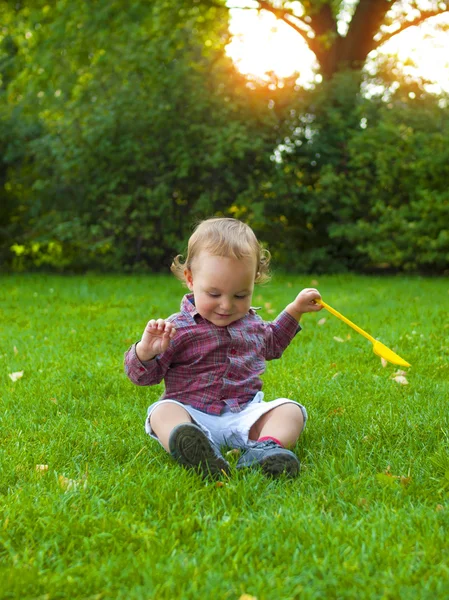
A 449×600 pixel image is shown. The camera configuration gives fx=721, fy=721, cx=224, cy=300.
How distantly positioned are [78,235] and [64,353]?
21.6 feet

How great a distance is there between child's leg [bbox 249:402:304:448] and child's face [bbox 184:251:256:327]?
380mm

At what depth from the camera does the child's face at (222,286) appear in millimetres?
2566

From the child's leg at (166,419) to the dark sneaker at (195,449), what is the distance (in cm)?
11

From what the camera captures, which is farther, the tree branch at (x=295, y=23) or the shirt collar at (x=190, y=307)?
the tree branch at (x=295, y=23)

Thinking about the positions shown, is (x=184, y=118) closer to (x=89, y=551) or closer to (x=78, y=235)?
(x=78, y=235)

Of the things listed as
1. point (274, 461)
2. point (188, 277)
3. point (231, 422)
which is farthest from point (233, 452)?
point (188, 277)

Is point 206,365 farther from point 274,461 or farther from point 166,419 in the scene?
point 274,461

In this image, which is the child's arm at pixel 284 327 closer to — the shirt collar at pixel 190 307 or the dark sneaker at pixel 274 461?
the shirt collar at pixel 190 307

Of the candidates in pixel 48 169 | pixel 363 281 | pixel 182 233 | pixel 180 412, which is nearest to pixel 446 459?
pixel 180 412

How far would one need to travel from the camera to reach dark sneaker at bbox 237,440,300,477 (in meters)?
2.34

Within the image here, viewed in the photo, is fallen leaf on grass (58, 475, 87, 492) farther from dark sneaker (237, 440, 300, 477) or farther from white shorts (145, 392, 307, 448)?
dark sneaker (237, 440, 300, 477)

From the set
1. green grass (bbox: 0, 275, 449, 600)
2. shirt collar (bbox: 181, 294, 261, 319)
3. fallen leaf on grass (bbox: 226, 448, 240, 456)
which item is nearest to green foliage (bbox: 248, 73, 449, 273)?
green grass (bbox: 0, 275, 449, 600)

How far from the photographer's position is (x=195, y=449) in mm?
2342

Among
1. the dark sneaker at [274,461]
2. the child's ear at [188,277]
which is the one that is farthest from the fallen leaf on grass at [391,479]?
the child's ear at [188,277]
